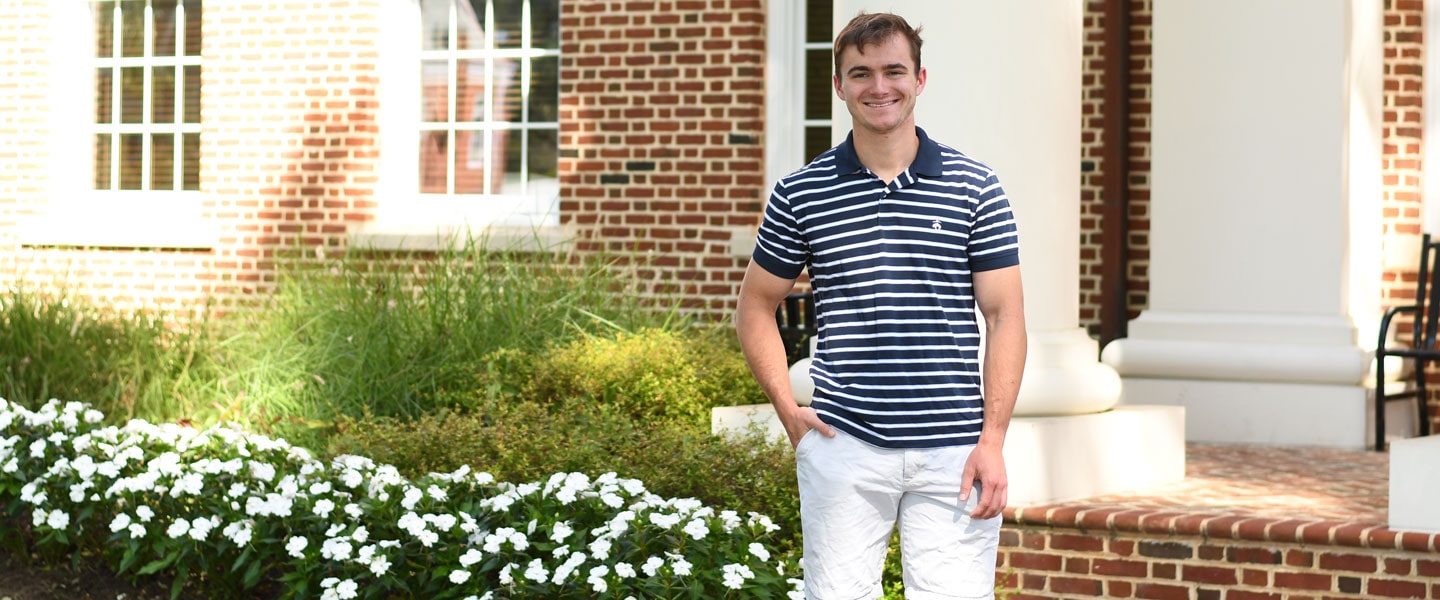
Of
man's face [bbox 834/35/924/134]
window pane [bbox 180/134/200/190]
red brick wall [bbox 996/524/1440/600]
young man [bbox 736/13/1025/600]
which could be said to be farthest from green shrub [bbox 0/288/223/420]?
man's face [bbox 834/35/924/134]

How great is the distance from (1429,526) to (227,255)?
8.09 m

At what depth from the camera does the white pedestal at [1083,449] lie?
17.9ft

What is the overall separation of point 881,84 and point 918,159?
16 centimetres

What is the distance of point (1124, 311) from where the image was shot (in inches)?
347

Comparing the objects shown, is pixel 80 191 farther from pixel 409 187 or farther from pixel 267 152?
pixel 409 187

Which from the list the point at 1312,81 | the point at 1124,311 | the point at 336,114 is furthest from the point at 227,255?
the point at 1312,81

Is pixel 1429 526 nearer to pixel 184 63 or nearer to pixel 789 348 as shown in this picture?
pixel 789 348

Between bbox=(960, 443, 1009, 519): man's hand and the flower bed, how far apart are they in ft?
4.88

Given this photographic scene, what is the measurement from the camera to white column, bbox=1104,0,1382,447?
7.82 m

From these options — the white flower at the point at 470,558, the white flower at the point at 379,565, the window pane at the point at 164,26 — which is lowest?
the white flower at the point at 379,565

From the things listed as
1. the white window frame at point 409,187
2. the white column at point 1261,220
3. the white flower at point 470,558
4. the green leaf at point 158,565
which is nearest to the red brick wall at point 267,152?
the white window frame at point 409,187

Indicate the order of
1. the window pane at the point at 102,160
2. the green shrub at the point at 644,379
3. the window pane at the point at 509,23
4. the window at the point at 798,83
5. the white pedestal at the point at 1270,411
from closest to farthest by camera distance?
the green shrub at the point at 644,379 → the white pedestal at the point at 1270,411 → the window at the point at 798,83 → the window pane at the point at 509,23 → the window pane at the point at 102,160

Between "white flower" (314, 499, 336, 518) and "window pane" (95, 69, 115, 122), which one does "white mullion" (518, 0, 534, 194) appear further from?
"white flower" (314, 499, 336, 518)

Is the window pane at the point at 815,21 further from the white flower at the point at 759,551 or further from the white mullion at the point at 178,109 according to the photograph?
the white flower at the point at 759,551
